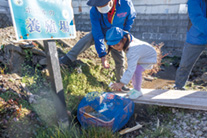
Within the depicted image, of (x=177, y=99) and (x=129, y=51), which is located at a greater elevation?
(x=129, y=51)

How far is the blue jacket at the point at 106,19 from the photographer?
2556 millimetres

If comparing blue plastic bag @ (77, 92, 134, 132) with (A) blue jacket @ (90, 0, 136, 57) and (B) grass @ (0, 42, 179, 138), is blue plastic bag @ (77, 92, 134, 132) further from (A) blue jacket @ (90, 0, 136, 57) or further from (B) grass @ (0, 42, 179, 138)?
(A) blue jacket @ (90, 0, 136, 57)

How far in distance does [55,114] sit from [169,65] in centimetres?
460

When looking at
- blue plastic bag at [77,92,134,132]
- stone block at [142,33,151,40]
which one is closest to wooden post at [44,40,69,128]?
blue plastic bag at [77,92,134,132]

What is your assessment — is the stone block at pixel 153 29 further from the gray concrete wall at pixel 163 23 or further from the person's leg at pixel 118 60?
the person's leg at pixel 118 60

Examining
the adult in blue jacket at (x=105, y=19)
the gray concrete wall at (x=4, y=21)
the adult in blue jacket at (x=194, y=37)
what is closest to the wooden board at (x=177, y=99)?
the adult in blue jacket at (x=194, y=37)

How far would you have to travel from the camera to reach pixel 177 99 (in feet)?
8.39

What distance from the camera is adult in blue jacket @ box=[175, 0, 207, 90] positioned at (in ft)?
7.80

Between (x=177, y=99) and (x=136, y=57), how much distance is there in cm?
102

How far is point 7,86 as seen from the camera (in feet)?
7.37

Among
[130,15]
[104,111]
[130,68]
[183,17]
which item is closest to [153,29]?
[183,17]

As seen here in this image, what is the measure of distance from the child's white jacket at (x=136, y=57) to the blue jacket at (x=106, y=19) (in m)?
0.45

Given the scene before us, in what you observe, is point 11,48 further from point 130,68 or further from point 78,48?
point 130,68

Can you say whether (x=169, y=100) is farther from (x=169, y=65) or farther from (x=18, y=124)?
(x=169, y=65)
